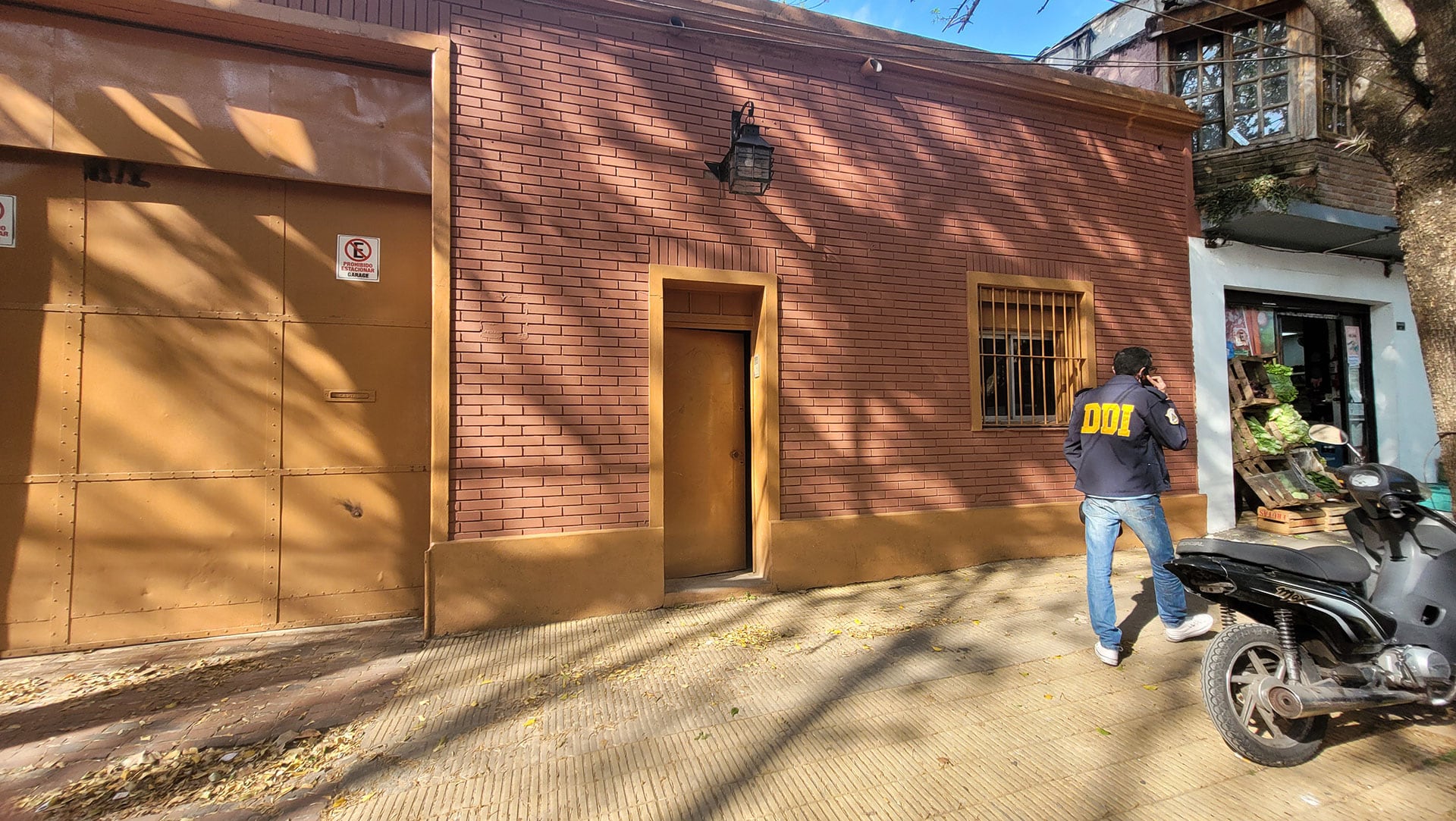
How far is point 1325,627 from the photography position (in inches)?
104

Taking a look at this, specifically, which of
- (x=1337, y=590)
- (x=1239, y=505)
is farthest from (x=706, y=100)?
(x=1239, y=505)

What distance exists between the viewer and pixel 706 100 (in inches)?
199

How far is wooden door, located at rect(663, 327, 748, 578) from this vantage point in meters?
5.21

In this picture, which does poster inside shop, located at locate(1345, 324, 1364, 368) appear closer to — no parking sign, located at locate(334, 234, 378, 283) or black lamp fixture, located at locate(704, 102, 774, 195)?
black lamp fixture, located at locate(704, 102, 774, 195)

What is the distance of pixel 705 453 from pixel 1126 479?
3056 mm

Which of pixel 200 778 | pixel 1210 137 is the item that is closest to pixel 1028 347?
pixel 1210 137

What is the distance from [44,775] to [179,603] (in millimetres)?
1756

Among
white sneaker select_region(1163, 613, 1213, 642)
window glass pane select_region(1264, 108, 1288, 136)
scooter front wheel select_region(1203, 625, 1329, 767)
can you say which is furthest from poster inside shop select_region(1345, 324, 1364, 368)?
scooter front wheel select_region(1203, 625, 1329, 767)

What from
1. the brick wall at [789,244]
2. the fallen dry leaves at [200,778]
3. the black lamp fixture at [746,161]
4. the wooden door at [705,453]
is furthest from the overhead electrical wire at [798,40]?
the fallen dry leaves at [200,778]

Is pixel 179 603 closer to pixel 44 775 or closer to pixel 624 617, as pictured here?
pixel 44 775

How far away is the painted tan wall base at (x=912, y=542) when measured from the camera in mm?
5066

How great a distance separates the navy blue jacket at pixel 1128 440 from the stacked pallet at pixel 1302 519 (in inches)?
175

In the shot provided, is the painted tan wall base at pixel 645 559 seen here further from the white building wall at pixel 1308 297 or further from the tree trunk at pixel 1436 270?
the tree trunk at pixel 1436 270

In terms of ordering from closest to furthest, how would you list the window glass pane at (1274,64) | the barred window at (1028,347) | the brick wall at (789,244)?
the brick wall at (789,244)
the barred window at (1028,347)
the window glass pane at (1274,64)
